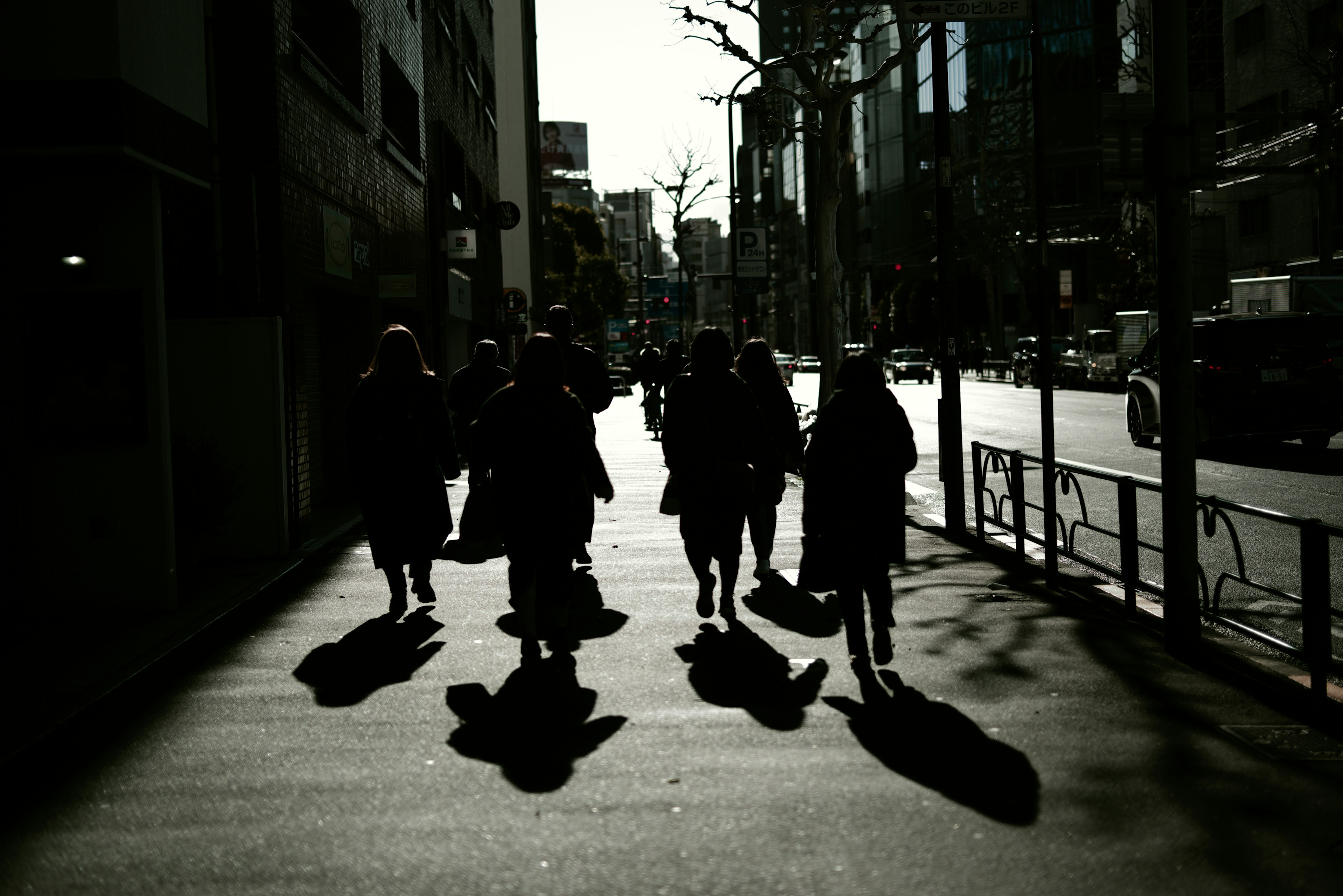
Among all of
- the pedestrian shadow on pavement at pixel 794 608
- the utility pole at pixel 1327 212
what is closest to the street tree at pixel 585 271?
the utility pole at pixel 1327 212

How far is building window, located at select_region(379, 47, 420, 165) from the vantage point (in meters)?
21.3

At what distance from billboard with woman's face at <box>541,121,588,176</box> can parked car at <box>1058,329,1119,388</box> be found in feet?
311

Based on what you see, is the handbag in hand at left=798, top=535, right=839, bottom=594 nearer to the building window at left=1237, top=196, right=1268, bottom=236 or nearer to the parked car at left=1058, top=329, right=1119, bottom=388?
the parked car at left=1058, top=329, right=1119, bottom=388

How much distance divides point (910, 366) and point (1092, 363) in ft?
61.6

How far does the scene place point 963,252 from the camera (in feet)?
223

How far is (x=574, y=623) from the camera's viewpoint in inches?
318

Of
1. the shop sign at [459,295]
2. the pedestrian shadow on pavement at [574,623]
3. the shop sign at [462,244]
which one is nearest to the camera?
the pedestrian shadow on pavement at [574,623]

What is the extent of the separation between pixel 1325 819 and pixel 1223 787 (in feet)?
1.28

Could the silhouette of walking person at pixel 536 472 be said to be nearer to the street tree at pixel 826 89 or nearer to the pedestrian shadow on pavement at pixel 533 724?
the pedestrian shadow on pavement at pixel 533 724

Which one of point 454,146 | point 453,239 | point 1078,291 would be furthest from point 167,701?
point 1078,291

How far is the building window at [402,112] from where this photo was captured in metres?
21.3

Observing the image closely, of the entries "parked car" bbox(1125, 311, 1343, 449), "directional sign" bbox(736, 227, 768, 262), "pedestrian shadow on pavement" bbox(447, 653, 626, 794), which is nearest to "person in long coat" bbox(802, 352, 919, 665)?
"pedestrian shadow on pavement" bbox(447, 653, 626, 794)

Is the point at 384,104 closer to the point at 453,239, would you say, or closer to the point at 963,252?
the point at 453,239

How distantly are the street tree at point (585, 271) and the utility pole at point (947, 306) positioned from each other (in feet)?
213
